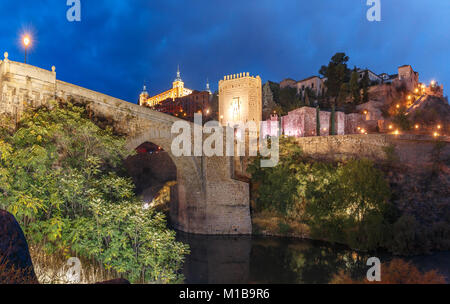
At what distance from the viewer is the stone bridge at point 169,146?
9195 mm

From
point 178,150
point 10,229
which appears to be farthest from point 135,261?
point 178,150

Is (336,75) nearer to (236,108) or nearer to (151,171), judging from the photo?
(236,108)

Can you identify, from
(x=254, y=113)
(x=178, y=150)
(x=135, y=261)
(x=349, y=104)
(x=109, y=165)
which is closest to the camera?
(x=135, y=261)

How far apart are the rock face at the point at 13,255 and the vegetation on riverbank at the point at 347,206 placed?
14.5 meters

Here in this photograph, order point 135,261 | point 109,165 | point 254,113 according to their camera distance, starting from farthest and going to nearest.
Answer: point 254,113 → point 109,165 → point 135,261

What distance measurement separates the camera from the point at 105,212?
6.89 meters

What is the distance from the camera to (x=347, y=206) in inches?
607

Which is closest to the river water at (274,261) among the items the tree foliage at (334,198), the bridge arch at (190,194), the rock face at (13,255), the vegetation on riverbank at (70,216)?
the tree foliage at (334,198)

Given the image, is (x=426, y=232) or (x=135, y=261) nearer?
(x=135, y=261)

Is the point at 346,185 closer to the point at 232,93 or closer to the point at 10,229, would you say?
the point at 10,229

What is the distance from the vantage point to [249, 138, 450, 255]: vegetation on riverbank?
14125 millimetres

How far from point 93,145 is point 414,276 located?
1028cm

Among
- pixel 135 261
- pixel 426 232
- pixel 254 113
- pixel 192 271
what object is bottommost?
pixel 192 271

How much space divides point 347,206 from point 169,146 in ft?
37.7
